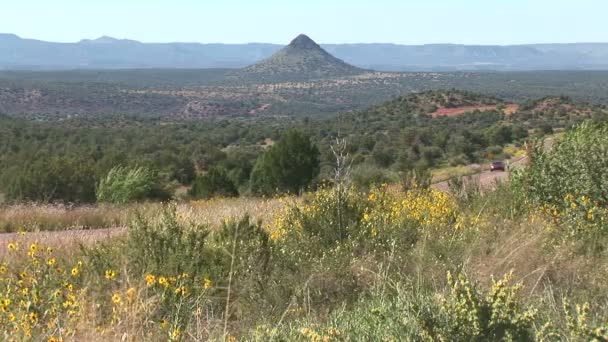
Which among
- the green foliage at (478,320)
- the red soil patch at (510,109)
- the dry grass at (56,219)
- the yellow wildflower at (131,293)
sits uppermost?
the green foliage at (478,320)

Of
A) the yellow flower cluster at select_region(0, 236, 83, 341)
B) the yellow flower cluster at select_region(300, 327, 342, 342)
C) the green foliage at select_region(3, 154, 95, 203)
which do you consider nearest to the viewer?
the yellow flower cluster at select_region(300, 327, 342, 342)

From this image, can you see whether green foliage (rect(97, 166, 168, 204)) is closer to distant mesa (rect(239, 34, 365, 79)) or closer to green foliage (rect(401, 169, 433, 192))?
green foliage (rect(401, 169, 433, 192))

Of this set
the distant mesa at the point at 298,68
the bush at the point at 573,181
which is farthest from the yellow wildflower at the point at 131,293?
the distant mesa at the point at 298,68

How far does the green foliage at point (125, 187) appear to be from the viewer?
19031 millimetres

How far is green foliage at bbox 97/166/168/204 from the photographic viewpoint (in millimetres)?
19031

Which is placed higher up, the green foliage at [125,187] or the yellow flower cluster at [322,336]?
the yellow flower cluster at [322,336]

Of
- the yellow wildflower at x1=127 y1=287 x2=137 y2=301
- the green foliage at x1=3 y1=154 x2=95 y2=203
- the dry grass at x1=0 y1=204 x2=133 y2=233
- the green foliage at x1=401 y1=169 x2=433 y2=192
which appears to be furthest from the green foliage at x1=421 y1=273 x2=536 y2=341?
the green foliage at x1=3 y1=154 x2=95 y2=203

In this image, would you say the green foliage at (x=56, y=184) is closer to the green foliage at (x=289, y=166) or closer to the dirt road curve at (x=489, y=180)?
the green foliage at (x=289, y=166)

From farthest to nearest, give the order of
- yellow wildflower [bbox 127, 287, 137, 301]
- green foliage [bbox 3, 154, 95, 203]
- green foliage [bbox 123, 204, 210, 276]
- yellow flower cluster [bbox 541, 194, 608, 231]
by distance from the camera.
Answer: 1. green foliage [bbox 3, 154, 95, 203]
2. yellow flower cluster [bbox 541, 194, 608, 231]
3. green foliage [bbox 123, 204, 210, 276]
4. yellow wildflower [bbox 127, 287, 137, 301]

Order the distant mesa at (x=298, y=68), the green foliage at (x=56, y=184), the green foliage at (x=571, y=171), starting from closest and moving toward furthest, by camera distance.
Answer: the green foliage at (x=571, y=171) → the green foliage at (x=56, y=184) → the distant mesa at (x=298, y=68)

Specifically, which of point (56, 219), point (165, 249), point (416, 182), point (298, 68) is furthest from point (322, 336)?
point (298, 68)

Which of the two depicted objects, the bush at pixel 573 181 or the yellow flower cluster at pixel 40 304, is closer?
the yellow flower cluster at pixel 40 304

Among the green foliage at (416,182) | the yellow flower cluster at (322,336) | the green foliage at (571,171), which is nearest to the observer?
the yellow flower cluster at (322,336)

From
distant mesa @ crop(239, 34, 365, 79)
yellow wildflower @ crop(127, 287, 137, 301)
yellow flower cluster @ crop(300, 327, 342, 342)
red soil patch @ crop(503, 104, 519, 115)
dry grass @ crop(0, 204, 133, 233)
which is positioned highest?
yellow flower cluster @ crop(300, 327, 342, 342)
